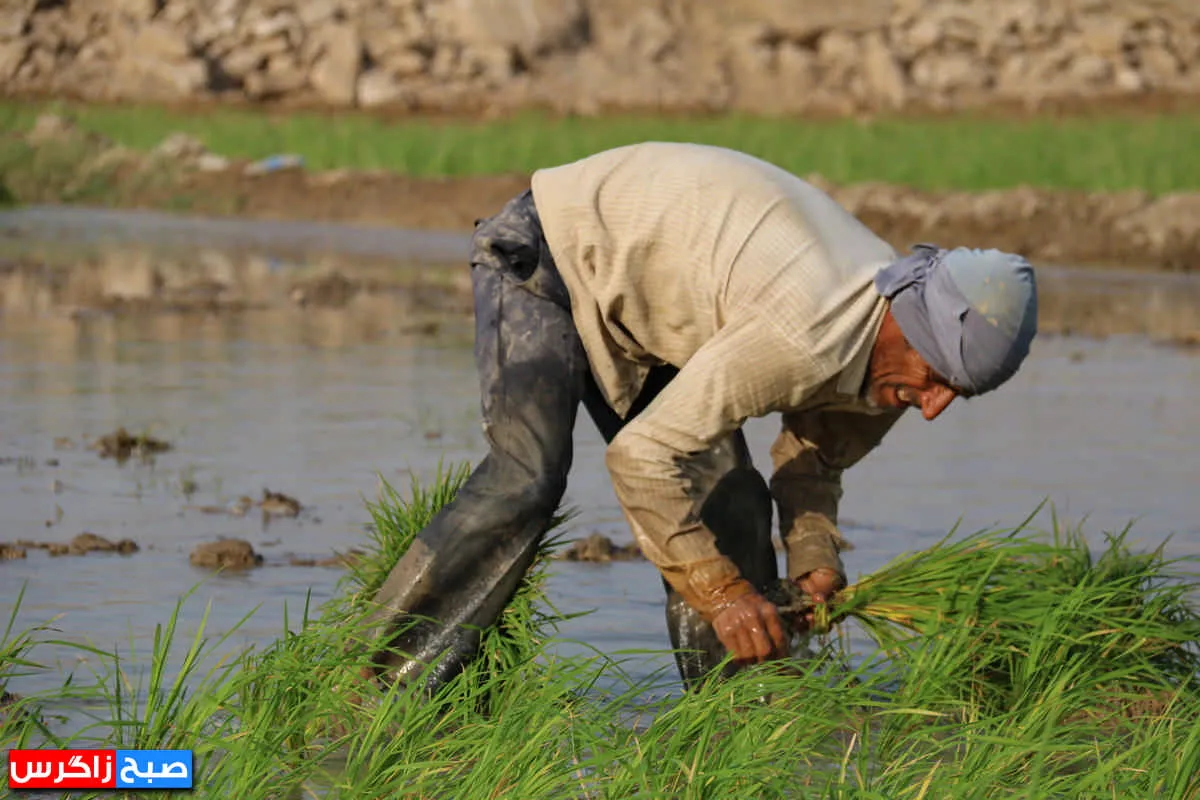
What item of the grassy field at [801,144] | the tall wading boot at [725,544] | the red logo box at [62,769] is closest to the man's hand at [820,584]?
the tall wading boot at [725,544]

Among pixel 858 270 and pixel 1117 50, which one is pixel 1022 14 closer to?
pixel 1117 50

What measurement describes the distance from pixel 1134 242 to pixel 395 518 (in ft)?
42.9

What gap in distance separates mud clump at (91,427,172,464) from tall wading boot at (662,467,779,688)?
3.56 metres

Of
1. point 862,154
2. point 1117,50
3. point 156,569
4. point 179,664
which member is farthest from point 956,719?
point 1117,50

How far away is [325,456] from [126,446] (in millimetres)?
736

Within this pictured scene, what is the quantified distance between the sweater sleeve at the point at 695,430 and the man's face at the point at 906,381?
0.17 metres

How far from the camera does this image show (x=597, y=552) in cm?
671

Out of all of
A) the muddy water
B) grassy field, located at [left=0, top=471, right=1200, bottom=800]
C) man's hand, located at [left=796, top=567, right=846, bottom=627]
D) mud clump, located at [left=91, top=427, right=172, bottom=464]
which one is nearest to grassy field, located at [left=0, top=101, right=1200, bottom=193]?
the muddy water

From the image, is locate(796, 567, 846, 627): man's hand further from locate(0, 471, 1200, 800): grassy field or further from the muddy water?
the muddy water

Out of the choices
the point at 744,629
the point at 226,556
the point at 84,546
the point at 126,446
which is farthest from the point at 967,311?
the point at 126,446

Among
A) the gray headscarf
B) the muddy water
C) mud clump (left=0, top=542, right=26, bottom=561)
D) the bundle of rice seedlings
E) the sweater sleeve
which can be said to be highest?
the gray headscarf

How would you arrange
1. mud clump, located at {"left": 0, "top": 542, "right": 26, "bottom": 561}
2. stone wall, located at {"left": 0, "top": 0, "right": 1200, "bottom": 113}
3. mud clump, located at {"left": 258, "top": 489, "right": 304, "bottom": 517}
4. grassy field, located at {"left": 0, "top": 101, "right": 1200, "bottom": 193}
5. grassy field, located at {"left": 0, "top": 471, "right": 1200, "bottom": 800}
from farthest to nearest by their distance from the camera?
stone wall, located at {"left": 0, "top": 0, "right": 1200, "bottom": 113} < grassy field, located at {"left": 0, "top": 101, "right": 1200, "bottom": 193} < mud clump, located at {"left": 258, "top": 489, "right": 304, "bottom": 517} < mud clump, located at {"left": 0, "top": 542, "right": 26, "bottom": 561} < grassy field, located at {"left": 0, "top": 471, "right": 1200, "bottom": 800}

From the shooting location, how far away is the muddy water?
19.9 feet

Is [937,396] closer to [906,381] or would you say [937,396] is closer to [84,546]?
[906,381]
